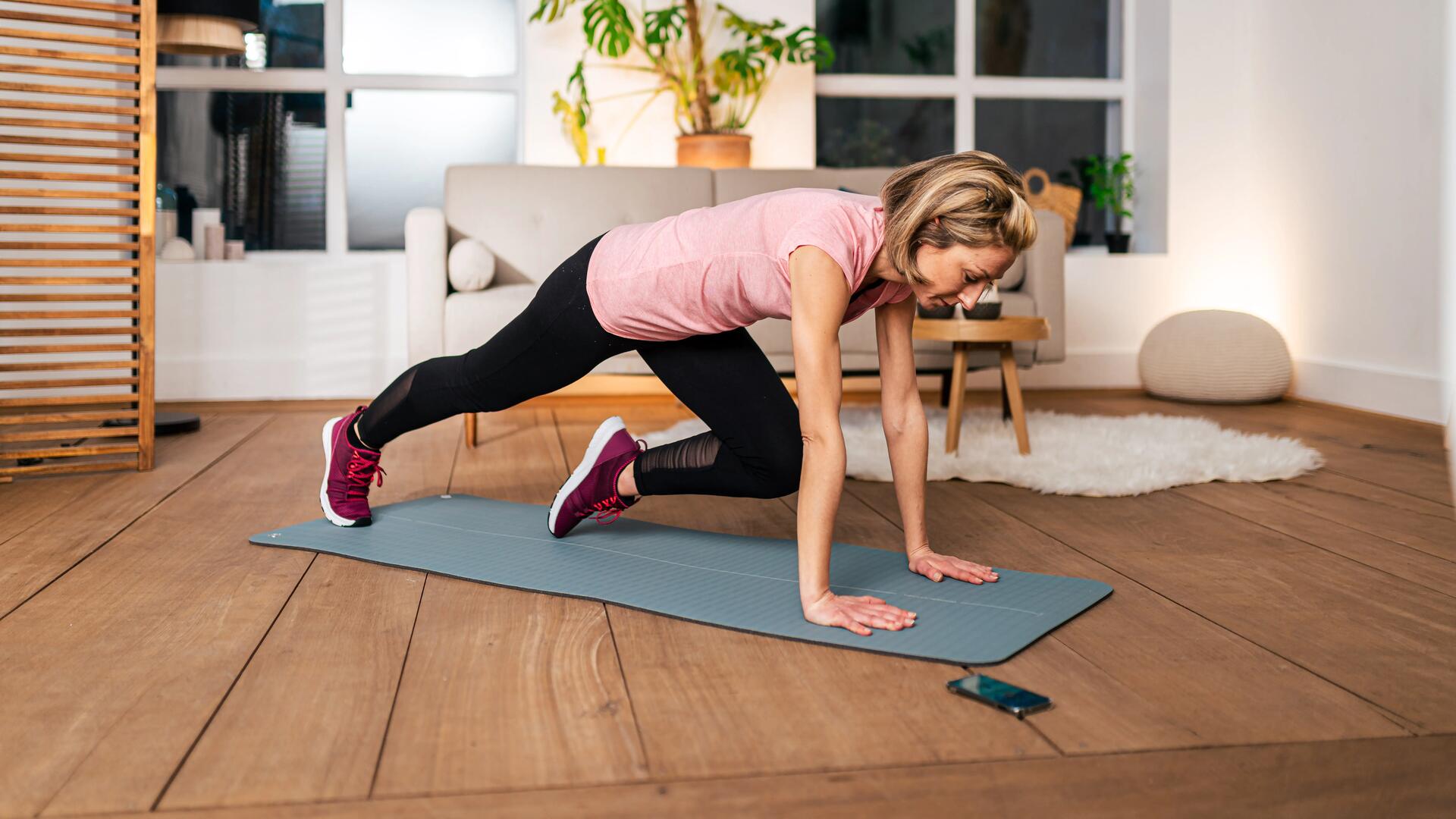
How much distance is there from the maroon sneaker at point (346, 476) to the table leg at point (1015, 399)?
5.34 ft

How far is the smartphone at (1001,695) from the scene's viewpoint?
52.4 inches

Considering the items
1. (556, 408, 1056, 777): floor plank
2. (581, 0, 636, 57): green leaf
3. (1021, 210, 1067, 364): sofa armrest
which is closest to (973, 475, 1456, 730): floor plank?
(556, 408, 1056, 777): floor plank

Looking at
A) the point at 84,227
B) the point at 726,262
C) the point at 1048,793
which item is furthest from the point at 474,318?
the point at 1048,793

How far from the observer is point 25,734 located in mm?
1262

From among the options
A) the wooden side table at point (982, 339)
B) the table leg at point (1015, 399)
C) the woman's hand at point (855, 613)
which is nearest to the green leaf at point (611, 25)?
the wooden side table at point (982, 339)

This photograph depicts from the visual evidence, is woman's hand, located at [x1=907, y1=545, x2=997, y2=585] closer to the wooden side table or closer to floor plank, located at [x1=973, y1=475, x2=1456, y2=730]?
floor plank, located at [x1=973, y1=475, x2=1456, y2=730]

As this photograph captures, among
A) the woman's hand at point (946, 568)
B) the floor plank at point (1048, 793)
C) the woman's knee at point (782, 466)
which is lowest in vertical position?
the floor plank at point (1048, 793)

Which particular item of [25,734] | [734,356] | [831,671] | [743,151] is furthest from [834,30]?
[25,734]

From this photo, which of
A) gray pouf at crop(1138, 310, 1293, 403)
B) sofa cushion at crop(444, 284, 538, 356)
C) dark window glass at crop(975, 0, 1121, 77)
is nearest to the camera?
sofa cushion at crop(444, 284, 538, 356)

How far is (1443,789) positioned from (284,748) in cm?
116

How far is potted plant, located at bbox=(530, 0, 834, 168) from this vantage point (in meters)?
4.48

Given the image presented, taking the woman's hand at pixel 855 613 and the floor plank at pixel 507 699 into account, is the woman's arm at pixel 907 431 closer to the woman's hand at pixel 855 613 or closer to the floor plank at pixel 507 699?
the woman's hand at pixel 855 613

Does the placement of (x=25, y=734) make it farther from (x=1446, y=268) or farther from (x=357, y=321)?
(x=1446, y=268)

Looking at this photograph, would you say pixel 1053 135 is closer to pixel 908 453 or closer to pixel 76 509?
pixel 908 453
